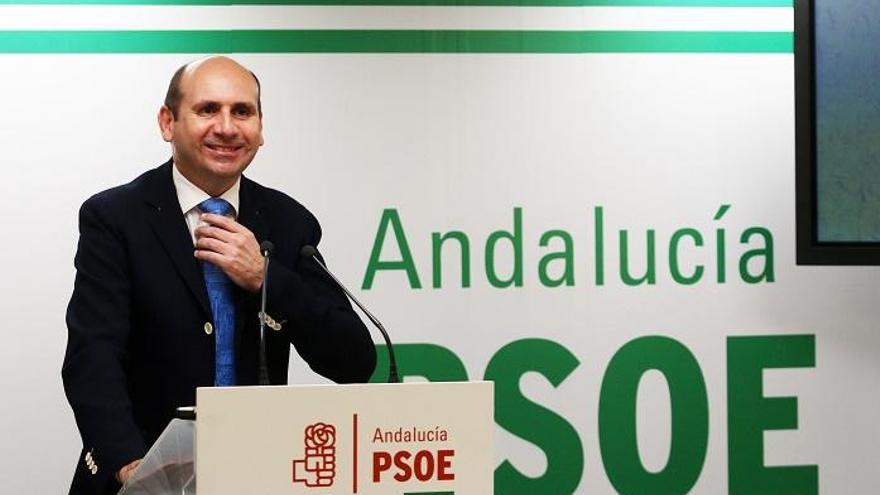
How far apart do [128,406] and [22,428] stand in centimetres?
138

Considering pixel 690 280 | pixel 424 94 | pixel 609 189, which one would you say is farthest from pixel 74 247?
pixel 690 280

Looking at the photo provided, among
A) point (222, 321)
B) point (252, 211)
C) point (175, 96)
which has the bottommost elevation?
point (222, 321)

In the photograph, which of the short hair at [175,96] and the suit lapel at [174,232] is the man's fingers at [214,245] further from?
the short hair at [175,96]

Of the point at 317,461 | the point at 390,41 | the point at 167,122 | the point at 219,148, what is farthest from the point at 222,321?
the point at 390,41

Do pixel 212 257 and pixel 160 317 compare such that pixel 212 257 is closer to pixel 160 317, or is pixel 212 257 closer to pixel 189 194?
pixel 160 317

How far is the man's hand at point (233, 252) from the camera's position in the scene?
107 inches

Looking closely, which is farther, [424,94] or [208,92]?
[424,94]

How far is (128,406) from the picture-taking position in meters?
2.54

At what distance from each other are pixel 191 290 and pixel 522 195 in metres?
1.42

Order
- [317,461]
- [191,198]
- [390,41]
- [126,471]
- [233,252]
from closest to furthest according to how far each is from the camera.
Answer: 1. [317,461]
2. [126,471]
3. [233,252]
4. [191,198]
5. [390,41]

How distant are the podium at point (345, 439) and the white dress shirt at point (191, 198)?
3.06 ft

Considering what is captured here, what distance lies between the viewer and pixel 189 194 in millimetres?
2951

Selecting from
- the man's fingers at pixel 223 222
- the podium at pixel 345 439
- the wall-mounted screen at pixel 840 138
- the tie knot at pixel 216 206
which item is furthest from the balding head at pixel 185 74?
the wall-mounted screen at pixel 840 138

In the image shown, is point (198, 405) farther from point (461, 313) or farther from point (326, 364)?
point (461, 313)
